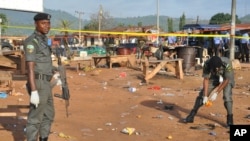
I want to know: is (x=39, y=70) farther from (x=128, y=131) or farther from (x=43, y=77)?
(x=128, y=131)

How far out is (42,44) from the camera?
514cm

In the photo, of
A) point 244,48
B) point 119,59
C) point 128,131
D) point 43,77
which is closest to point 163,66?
Result: point 119,59

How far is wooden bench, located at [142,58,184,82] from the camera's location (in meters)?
13.8

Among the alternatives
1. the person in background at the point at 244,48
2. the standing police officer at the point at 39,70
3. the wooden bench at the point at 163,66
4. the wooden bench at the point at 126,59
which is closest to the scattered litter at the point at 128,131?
the standing police officer at the point at 39,70

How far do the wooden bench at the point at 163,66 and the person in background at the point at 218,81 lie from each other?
20.7 ft

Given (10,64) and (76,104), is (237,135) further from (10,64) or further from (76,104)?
(10,64)

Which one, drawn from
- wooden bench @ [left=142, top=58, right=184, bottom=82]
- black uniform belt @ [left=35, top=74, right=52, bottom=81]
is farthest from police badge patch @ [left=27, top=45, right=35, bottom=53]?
wooden bench @ [left=142, top=58, right=184, bottom=82]

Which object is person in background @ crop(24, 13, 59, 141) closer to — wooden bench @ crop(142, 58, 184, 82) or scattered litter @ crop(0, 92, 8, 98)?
scattered litter @ crop(0, 92, 8, 98)

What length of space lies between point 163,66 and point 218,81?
6.86 meters

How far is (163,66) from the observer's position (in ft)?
46.4

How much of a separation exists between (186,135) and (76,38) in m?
38.0

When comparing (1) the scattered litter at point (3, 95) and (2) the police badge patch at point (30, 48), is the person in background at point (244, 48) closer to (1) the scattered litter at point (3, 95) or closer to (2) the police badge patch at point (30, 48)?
(1) the scattered litter at point (3, 95)

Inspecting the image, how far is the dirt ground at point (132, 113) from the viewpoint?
669cm

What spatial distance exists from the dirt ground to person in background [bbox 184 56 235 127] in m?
0.46
